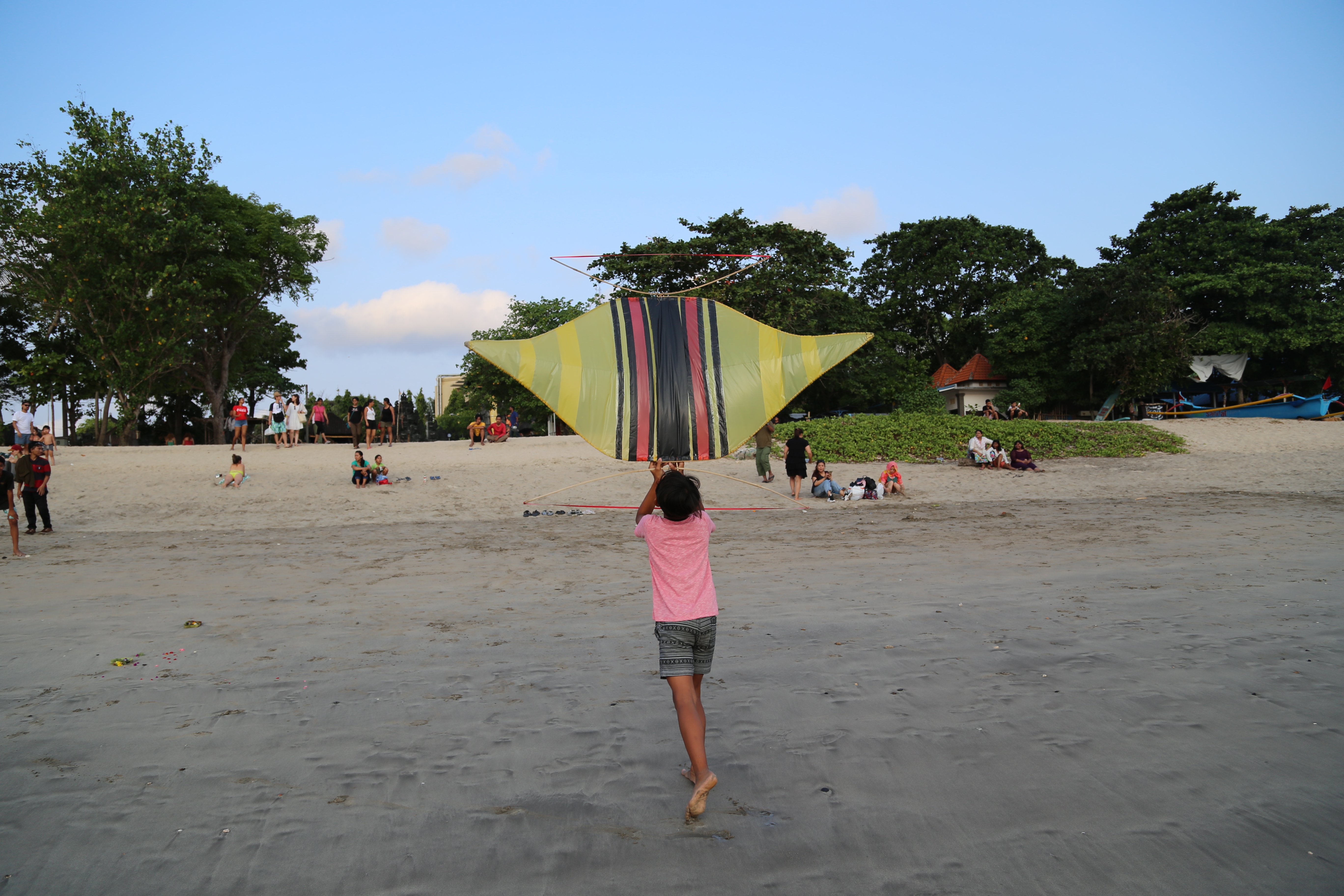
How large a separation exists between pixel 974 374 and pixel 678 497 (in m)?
43.4

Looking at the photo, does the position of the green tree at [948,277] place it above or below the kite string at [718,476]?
above

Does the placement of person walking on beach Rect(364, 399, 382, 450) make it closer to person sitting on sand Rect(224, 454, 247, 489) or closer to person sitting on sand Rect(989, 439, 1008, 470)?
person sitting on sand Rect(224, 454, 247, 489)

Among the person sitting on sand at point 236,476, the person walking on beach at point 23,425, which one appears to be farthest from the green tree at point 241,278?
the person sitting on sand at point 236,476

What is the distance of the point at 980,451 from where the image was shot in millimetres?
22547

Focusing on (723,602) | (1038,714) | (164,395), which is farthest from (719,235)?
(1038,714)

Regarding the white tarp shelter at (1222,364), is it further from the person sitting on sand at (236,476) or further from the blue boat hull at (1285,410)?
the person sitting on sand at (236,476)

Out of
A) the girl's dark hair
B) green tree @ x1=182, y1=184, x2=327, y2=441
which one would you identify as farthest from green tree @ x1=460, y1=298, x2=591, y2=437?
the girl's dark hair

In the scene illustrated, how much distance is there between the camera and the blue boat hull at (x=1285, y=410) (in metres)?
31.9

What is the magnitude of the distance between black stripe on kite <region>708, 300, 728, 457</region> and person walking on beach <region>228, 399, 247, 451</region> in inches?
894

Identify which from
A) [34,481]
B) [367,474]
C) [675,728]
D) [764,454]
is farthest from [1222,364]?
[34,481]

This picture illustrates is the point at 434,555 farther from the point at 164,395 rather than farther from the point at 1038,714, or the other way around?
the point at 164,395

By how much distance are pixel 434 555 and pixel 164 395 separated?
1506 inches

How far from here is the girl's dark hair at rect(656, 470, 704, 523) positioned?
404cm

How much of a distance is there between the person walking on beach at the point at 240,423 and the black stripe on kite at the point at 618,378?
22349mm
